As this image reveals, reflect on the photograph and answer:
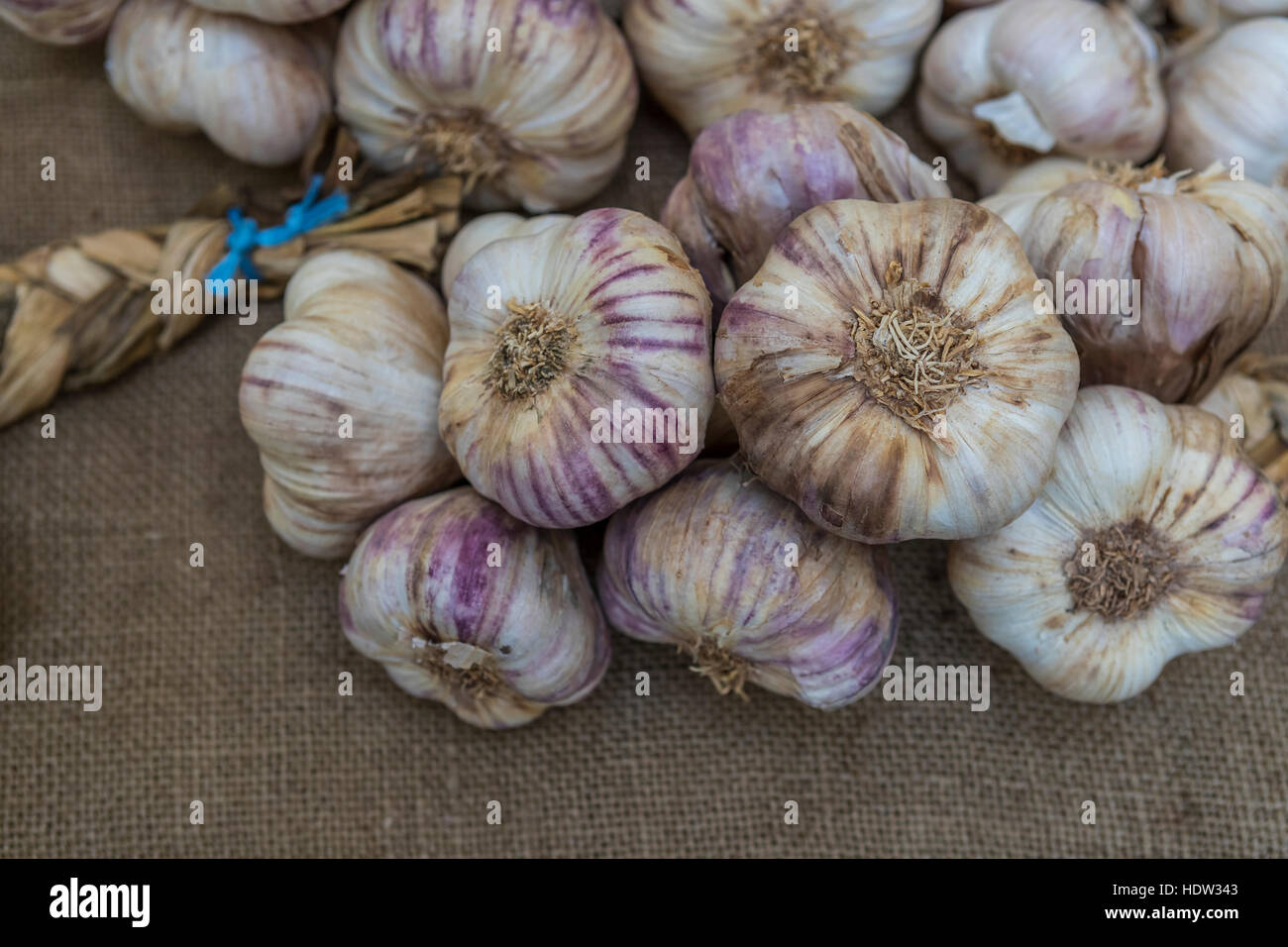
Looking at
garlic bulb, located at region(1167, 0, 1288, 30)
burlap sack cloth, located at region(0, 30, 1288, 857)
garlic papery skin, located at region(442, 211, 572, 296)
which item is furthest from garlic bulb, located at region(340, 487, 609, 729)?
garlic bulb, located at region(1167, 0, 1288, 30)

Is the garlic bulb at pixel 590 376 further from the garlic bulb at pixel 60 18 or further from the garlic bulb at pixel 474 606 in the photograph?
the garlic bulb at pixel 60 18

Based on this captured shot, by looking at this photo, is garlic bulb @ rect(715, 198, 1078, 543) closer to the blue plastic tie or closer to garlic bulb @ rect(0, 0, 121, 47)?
the blue plastic tie

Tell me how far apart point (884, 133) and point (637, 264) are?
0.32 metres

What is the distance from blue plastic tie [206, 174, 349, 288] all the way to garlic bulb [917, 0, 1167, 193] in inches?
29.9

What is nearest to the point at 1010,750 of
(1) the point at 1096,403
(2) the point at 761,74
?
(1) the point at 1096,403

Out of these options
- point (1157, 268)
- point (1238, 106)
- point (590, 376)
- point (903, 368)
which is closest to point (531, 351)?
point (590, 376)

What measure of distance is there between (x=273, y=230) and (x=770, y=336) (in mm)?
701

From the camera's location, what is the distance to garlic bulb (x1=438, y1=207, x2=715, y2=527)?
905mm

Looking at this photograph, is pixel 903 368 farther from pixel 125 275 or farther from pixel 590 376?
pixel 125 275

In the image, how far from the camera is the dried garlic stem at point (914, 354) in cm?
85

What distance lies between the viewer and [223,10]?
1.17 m

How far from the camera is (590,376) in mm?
907

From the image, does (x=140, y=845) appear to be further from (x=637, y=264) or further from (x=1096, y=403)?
(x=1096, y=403)

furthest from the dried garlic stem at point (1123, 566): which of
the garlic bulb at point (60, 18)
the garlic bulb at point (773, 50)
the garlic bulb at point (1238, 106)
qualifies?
the garlic bulb at point (60, 18)
